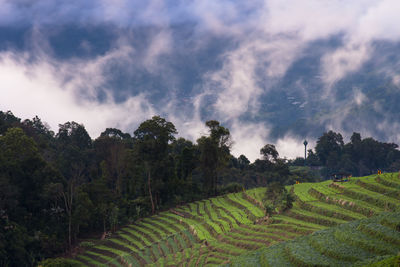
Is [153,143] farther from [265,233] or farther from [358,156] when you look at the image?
[358,156]

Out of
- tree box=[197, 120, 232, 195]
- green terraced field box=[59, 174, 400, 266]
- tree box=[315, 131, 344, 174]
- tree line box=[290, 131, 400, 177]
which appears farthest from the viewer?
tree box=[315, 131, 344, 174]

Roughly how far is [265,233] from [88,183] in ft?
92.1

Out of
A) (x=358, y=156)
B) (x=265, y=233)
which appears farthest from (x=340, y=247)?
(x=358, y=156)

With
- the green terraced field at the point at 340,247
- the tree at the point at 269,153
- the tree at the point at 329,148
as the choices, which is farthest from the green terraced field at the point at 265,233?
the tree at the point at 329,148

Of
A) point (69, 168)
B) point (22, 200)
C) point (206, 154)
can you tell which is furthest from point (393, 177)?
point (69, 168)

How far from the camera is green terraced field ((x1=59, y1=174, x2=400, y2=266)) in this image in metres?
22.6

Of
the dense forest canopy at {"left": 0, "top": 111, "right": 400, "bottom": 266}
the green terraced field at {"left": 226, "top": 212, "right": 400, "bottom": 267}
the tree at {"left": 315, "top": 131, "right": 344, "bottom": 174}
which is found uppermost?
the tree at {"left": 315, "top": 131, "right": 344, "bottom": 174}

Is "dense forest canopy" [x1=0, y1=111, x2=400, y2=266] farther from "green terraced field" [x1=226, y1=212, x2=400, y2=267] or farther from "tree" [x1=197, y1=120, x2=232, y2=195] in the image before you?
"green terraced field" [x1=226, y1=212, x2=400, y2=267]

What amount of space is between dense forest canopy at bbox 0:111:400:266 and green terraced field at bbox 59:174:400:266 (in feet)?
12.0

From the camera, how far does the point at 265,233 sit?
32.4 metres

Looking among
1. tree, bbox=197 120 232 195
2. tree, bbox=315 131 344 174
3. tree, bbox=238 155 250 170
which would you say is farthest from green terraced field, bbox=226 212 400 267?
tree, bbox=315 131 344 174

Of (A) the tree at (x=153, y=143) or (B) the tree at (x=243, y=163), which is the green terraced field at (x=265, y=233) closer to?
(A) the tree at (x=153, y=143)

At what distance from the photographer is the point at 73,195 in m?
48.8

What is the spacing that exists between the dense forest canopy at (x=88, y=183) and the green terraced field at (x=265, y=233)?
3.67m
